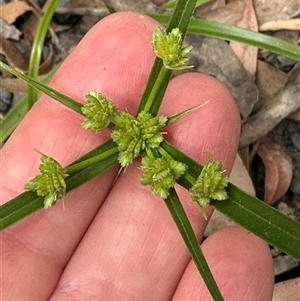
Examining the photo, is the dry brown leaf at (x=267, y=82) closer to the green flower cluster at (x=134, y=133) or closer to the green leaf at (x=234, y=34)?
the green leaf at (x=234, y=34)

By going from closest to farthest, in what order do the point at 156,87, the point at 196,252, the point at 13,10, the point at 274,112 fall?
the point at 196,252
the point at 156,87
the point at 274,112
the point at 13,10

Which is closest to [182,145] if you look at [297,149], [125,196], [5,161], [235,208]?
A: [125,196]

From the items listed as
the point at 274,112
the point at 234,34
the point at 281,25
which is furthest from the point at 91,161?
→ the point at 281,25

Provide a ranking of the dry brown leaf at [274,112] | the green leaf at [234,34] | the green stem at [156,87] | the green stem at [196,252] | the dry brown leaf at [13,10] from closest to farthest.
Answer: the green stem at [196,252]
the green stem at [156,87]
the green leaf at [234,34]
the dry brown leaf at [274,112]
the dry brown leaf at [13,10]

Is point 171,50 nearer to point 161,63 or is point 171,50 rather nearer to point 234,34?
point 161,63

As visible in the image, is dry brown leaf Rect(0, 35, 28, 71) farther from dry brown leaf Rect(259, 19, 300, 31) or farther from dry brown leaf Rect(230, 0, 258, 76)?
dry brown leaf Rect(259, 19, 300, 31)

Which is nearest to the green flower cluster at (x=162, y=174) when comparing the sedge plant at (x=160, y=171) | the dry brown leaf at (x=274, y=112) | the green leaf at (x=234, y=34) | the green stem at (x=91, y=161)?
the sedge plant at (x=160, y=171)

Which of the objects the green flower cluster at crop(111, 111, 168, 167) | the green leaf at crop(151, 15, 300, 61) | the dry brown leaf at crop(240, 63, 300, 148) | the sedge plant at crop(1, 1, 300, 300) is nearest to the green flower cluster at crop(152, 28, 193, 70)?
the sedge plant at crop(1, 1, 300, 300)
